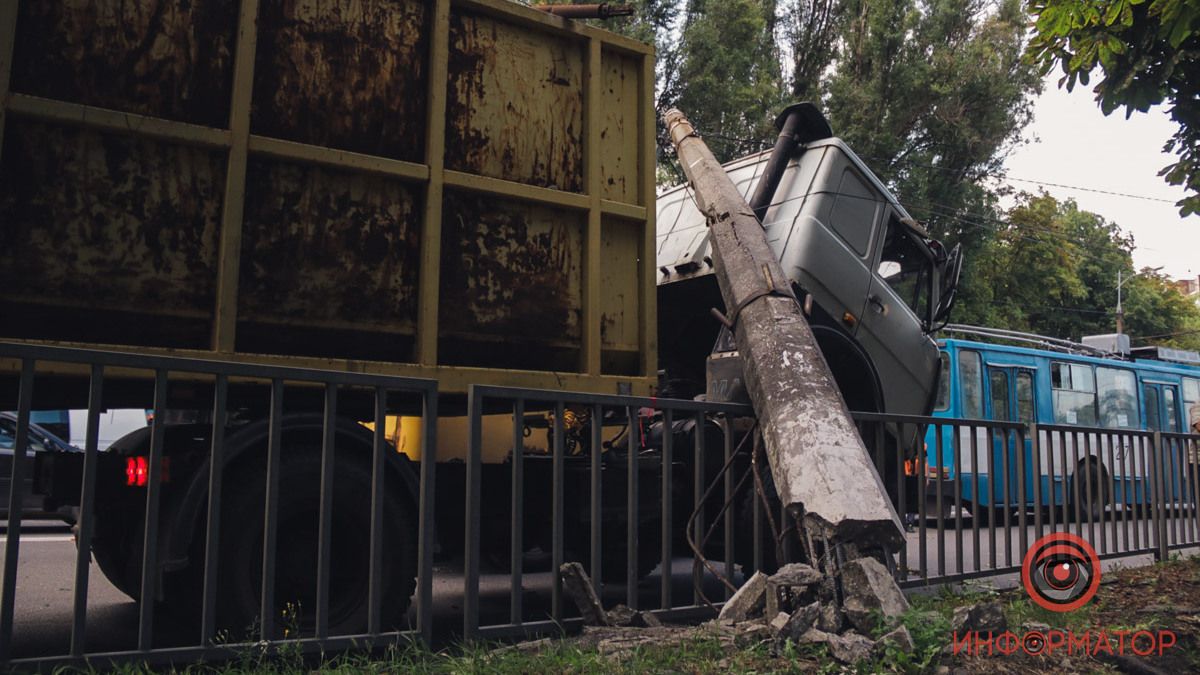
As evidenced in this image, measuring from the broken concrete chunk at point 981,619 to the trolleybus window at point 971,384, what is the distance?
10220 millimetres

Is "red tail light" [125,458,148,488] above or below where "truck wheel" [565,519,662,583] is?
above

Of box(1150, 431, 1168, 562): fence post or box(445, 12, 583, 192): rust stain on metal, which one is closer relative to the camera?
box(445, 12, 583, 192): rust stain on metal

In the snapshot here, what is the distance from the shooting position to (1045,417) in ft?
48.1

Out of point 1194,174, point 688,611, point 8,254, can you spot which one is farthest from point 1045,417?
point 8,254

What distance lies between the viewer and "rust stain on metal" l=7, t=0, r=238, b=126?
383 cm

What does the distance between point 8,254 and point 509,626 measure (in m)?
2.55

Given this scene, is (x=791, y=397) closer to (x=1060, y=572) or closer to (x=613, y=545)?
(x=613, y=545)

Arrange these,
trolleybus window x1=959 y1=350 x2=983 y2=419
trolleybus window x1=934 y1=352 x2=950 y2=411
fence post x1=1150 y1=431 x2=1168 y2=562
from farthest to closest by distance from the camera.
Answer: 1. trolleybus window x1=959 y1=350 x2=983 y2=419
2. trolleybus window x1=934 y1=352 x2=950 y2=411
3. fence post x1=1150 y1=431 x2=1168 y2=562

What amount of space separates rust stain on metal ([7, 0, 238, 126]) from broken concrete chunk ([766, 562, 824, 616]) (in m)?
3.19

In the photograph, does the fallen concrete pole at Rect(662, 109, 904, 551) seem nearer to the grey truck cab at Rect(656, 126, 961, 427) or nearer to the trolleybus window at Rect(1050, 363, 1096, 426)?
the grey truck cab at Rect(656, 126, 961, 427)

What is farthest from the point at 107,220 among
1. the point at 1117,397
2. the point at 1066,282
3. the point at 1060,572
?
the point at 1066,282

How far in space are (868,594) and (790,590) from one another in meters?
0.34

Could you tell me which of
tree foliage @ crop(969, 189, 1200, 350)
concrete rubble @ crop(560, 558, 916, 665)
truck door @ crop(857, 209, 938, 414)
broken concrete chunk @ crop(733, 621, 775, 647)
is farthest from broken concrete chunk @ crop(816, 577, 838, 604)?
tree foliage @ crop(969, 189, 1200, 350)

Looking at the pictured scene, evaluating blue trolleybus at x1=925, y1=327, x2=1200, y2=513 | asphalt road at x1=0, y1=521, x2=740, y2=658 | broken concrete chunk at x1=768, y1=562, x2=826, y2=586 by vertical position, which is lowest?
asphalt road at x1=0, y1=521, x2=740, y2=658
